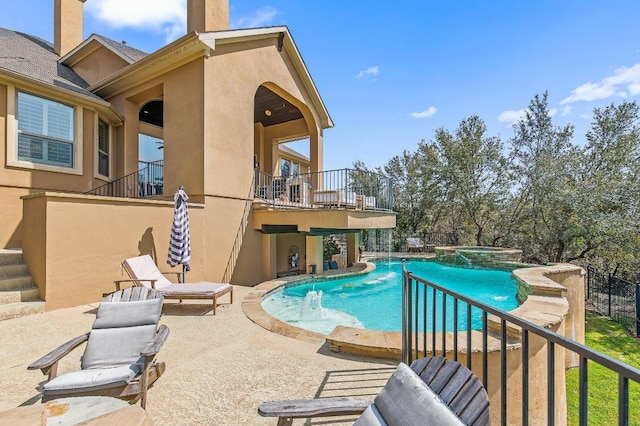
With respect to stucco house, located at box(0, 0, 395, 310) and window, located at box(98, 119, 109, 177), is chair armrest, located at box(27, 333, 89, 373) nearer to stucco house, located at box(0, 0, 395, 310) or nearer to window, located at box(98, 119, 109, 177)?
stucco house, located at box(0, 0, 395, 310)

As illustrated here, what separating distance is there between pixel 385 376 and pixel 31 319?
243 inches

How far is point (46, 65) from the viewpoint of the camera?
10.2 m

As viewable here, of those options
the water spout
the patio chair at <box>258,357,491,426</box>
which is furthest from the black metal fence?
the patio chair at <box>258,357,491,426</box>

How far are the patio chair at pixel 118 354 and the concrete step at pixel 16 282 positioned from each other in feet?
12.9

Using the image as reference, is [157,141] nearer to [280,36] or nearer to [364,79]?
[280,36]

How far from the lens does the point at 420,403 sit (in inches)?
61.5

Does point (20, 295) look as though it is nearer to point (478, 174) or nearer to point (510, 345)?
point (510, 345)

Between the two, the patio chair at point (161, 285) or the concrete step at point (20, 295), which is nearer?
the concrete step at point (20, 295)

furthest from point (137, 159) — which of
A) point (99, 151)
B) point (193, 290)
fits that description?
point (193, 290)

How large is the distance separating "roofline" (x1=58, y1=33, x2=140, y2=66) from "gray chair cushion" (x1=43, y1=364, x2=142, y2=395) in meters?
11.7

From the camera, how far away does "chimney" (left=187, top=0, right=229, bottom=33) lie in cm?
958

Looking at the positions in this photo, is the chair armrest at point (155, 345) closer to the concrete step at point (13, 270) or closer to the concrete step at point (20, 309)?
the concrete step at point (20, 309)

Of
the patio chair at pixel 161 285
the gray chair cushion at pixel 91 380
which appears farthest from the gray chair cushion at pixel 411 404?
the patio chair at pixel 161 285

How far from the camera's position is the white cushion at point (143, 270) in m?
6.19
